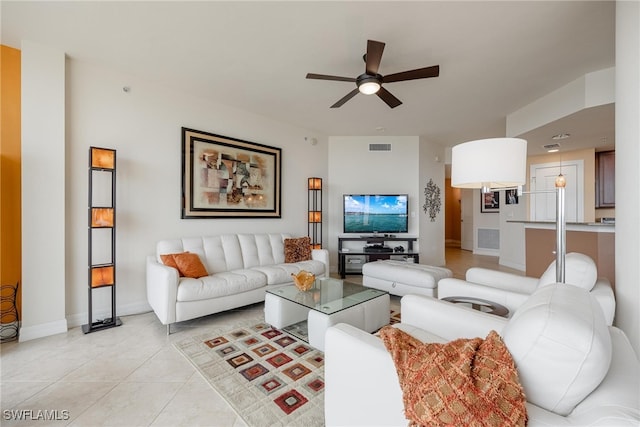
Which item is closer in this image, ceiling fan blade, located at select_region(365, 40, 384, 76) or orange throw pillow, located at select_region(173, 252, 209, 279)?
ceiling fan blade, located at select_region(365, 40, 384, 76)

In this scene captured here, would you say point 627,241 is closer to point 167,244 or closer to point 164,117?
point 167,244

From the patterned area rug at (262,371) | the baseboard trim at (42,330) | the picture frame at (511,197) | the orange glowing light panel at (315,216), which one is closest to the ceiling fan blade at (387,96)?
the patterned area rug at (262,371)

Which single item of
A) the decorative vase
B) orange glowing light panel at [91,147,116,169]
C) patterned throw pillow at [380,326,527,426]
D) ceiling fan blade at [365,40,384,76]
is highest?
ceiling fan blade at [365,40,384,76]

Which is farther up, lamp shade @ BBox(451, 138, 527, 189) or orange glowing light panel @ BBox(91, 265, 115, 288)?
lamp shade @ BBox(451, 138, 527, 189)

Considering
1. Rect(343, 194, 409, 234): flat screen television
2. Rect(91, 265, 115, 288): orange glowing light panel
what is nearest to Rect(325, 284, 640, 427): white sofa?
Rect(91, 265, 115, 288): orange glowing light panel

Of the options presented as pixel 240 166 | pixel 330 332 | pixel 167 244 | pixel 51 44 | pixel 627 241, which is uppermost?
pixel 51 44

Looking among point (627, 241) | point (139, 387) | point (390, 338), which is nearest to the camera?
point (390, 338)

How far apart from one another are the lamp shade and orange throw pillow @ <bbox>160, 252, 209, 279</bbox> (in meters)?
2.73

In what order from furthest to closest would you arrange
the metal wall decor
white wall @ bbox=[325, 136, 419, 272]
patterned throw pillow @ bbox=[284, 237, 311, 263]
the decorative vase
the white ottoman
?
the metal wall decor < white wall @ bbox=[325, 136, 419, 272] < patterned throw pillow @ bbox=[284, 237, 311, 263] < the white ottoman < the decorative vase

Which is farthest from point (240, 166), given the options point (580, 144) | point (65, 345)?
point (580, 144)

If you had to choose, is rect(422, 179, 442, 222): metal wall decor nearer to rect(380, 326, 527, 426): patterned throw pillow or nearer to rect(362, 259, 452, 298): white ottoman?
rect(362, 259, 452, 298): white ottoman

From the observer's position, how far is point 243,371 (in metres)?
1.97

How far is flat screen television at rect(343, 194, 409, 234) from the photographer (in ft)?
17.3

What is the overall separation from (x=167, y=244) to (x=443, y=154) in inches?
231
